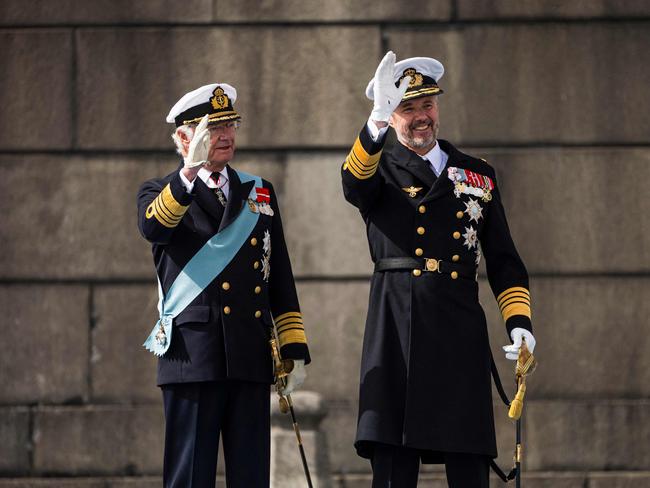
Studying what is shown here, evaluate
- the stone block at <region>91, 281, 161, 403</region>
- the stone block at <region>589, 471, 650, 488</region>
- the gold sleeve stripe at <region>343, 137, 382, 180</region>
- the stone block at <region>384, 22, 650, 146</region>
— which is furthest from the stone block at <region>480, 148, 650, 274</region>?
the gold sleeve stripe at <region>343, 137, 382, 180</region>

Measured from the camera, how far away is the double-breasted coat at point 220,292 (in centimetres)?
617

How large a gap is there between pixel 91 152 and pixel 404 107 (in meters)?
3.33

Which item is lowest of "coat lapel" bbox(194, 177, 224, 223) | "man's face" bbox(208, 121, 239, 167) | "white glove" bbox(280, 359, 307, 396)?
"white glove" bbox(280, 359, 307, 396)

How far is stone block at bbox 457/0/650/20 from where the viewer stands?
30.0ft

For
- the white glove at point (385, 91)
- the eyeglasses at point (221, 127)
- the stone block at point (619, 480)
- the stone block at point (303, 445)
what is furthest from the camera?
the stone block at point (619, 480)

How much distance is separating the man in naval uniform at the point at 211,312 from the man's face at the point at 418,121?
728 millimetres

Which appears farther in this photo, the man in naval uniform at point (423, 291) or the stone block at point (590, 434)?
the stone block at point (590, 434)

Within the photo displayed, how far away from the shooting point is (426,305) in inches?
245

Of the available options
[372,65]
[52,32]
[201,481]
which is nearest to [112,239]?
[52,32]

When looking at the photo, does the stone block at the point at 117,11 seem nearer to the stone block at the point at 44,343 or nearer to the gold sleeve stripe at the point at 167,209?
the stone block at the point at 44,343

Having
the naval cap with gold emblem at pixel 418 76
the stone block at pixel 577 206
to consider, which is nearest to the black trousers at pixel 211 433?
the naval cap with gold emblem at pixel 418 76

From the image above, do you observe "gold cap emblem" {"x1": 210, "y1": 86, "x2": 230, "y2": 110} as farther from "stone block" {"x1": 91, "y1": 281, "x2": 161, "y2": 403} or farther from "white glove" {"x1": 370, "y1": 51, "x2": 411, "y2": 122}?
"stone block" {"x1": 91, "y1": 281, "x2": 161, "y2": 403}

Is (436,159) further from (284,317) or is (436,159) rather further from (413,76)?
(284,317)

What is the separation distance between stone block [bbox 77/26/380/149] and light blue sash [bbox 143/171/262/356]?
2.87 meters
